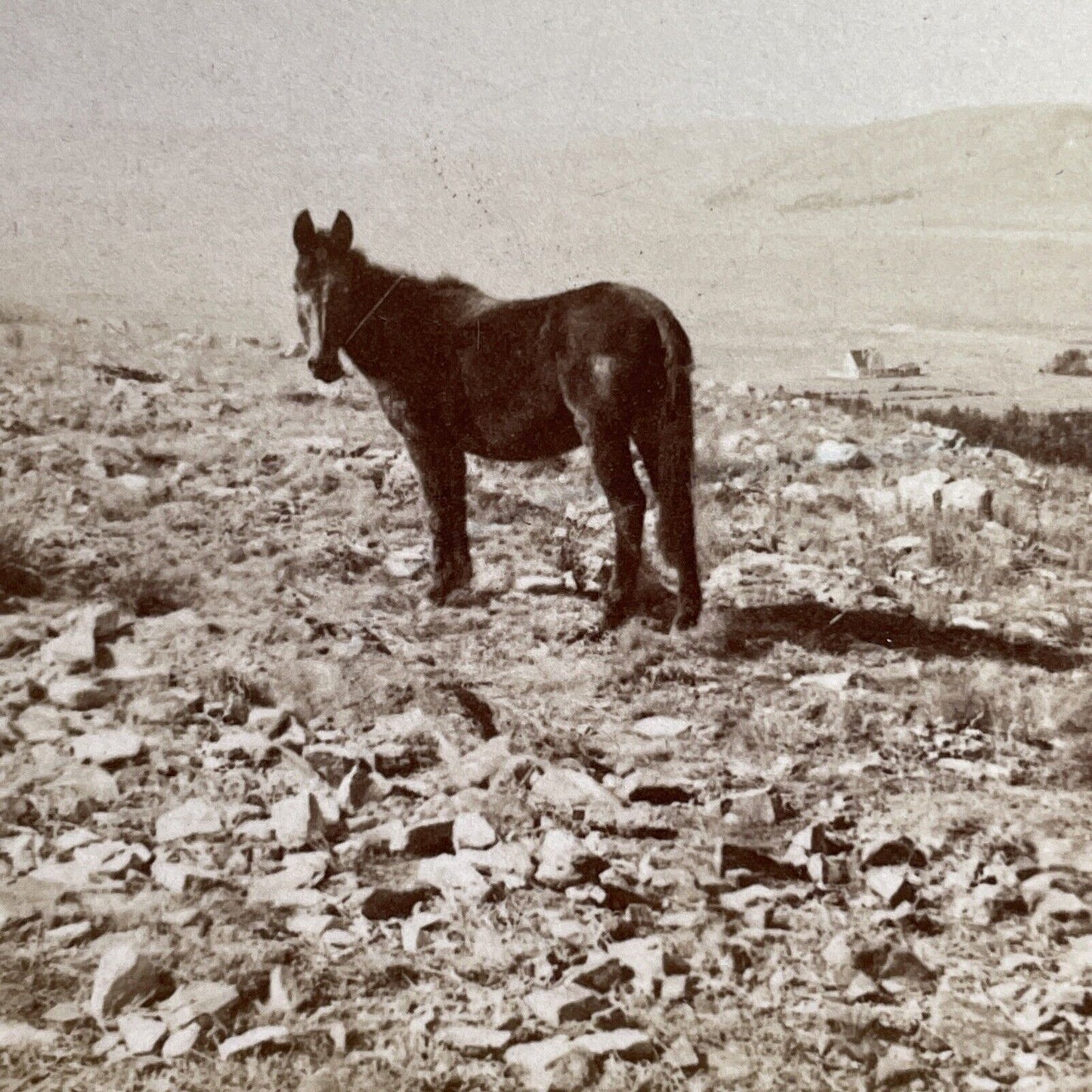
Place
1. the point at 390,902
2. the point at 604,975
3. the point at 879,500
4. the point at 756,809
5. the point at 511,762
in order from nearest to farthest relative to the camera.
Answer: the point at 604,975
the point at 390,902
the point at 756,809
the point at 511,762
the point at 879,500

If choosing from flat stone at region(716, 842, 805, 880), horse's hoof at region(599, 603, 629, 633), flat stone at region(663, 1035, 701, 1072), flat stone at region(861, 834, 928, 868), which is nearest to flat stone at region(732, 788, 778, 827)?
flat stone at region(716, 842, 805, 880)

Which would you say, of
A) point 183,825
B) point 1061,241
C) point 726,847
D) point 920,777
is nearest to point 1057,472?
point 1061,241

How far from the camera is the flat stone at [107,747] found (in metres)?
3.25

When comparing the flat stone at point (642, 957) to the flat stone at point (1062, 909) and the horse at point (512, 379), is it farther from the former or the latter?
the horse at point (512, 379)

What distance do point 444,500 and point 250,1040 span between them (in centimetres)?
206

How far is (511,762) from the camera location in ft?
Answer: 10.8

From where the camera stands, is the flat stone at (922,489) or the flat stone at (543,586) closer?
the flat stone at (543,586)

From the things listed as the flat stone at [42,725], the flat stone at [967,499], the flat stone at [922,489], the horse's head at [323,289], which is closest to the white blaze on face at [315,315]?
the horse's head at [323,289]

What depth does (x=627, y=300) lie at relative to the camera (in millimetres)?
3609

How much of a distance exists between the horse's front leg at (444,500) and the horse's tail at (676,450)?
0.78 meters

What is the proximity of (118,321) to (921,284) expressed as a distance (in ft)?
11.4

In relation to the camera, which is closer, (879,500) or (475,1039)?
(475,1039)

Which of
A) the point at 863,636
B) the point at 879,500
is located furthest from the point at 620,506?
the point at 879,500

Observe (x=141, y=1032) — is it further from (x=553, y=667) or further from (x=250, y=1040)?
(x=553, y=667)
